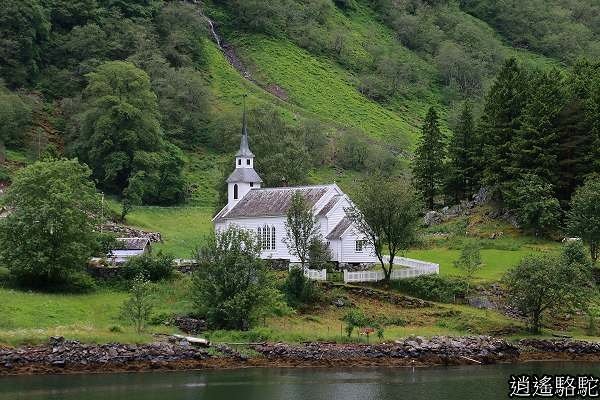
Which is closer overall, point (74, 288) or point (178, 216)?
point (74, 288)

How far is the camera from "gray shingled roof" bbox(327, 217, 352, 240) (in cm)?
7238

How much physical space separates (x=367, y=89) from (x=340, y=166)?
4612 cm

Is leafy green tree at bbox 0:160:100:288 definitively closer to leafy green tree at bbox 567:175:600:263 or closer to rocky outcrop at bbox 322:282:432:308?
rocky outcrop at bbox 322:282:432:308

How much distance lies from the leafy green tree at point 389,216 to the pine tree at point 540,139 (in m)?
15.8

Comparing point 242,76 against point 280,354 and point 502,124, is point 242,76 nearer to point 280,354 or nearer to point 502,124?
point 502,124

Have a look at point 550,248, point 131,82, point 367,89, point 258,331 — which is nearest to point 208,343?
point 258,331

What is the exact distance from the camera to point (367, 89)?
549ft

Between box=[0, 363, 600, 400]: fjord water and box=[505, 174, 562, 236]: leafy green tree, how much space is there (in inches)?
952

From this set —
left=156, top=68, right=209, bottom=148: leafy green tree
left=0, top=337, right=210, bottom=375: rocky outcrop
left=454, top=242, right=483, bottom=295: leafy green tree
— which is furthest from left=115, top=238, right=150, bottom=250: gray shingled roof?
left=156, top=68, right=209, bottom=148: leafy green tree

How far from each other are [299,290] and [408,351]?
12.5 meters

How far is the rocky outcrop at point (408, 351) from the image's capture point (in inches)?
2131

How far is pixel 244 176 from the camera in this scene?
83.9 metres

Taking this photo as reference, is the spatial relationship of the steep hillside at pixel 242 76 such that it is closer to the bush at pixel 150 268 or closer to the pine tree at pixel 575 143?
the pine tree at pixel 575 143

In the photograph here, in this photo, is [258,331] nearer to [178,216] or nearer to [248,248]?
[248,248]
